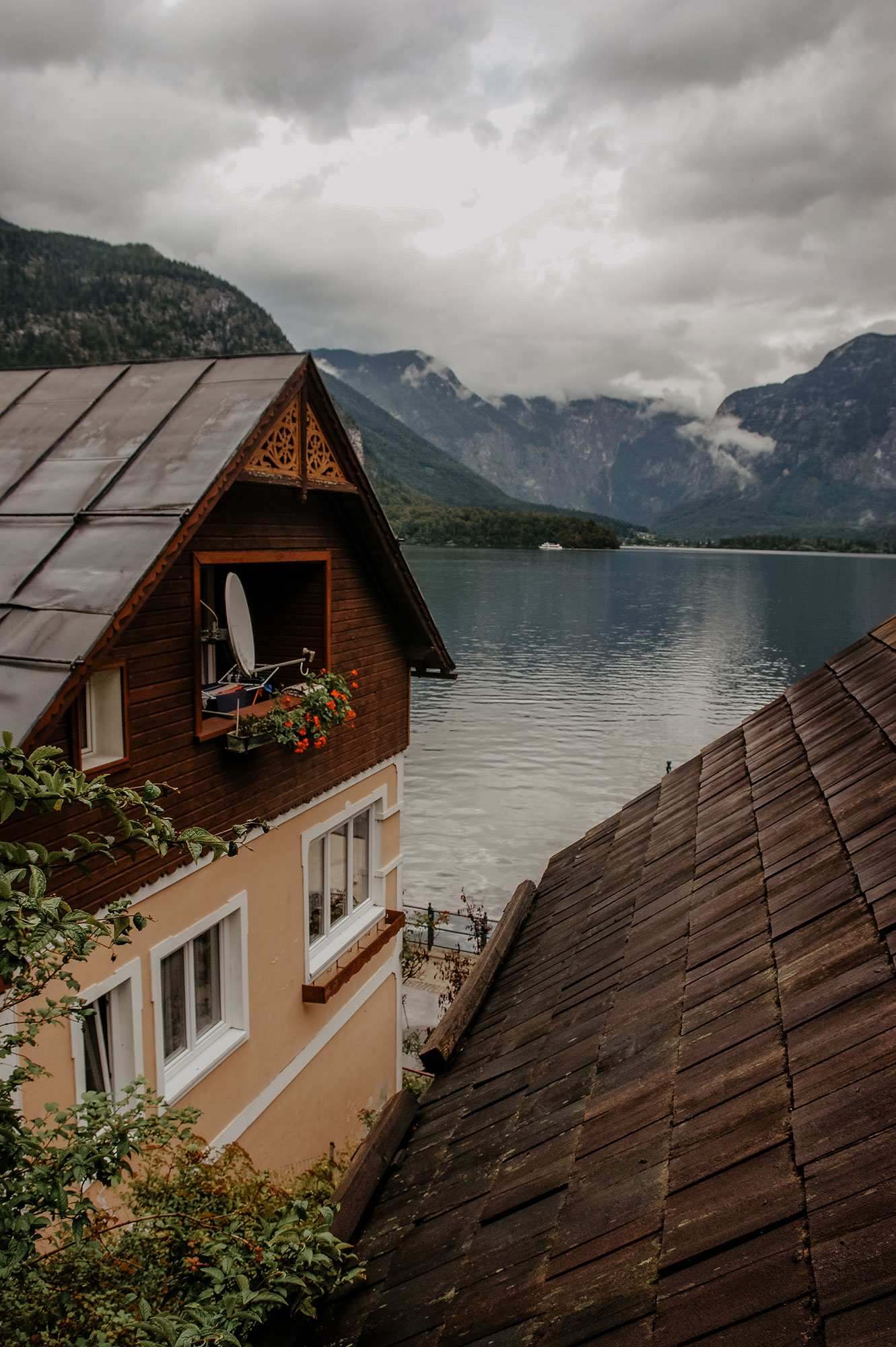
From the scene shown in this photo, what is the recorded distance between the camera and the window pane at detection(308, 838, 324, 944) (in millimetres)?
11070

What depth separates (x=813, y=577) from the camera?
18100 centimetres

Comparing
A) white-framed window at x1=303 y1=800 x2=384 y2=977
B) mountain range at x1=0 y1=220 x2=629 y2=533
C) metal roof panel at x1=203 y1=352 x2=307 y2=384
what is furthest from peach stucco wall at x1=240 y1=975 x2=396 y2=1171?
mountain range at x1=0 y1=220 x2=629 y2=533

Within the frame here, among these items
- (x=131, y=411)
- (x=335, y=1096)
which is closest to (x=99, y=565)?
(x=131, y=411)

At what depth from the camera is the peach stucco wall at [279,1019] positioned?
7.66 m

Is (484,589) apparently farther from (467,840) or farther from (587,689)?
(467,840)

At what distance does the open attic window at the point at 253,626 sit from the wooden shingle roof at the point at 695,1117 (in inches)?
164

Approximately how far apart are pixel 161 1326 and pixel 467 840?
106 feet

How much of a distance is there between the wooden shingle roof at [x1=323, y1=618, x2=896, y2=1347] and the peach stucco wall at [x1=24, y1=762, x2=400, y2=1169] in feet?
10.5

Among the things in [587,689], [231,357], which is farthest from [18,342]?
[231,357]

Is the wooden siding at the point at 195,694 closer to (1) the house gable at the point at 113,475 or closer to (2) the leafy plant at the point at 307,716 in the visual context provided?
(2) the leafy plant at the point at 307,716

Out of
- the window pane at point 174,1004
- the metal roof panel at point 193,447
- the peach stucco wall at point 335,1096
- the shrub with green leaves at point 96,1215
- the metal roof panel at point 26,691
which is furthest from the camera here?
the peach stucco wall at point 335,1096

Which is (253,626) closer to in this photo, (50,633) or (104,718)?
(104,718)

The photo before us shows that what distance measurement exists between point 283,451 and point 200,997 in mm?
5577

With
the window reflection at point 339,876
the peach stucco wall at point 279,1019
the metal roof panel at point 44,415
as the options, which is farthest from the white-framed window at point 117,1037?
the metal roof panel at point 44,415
